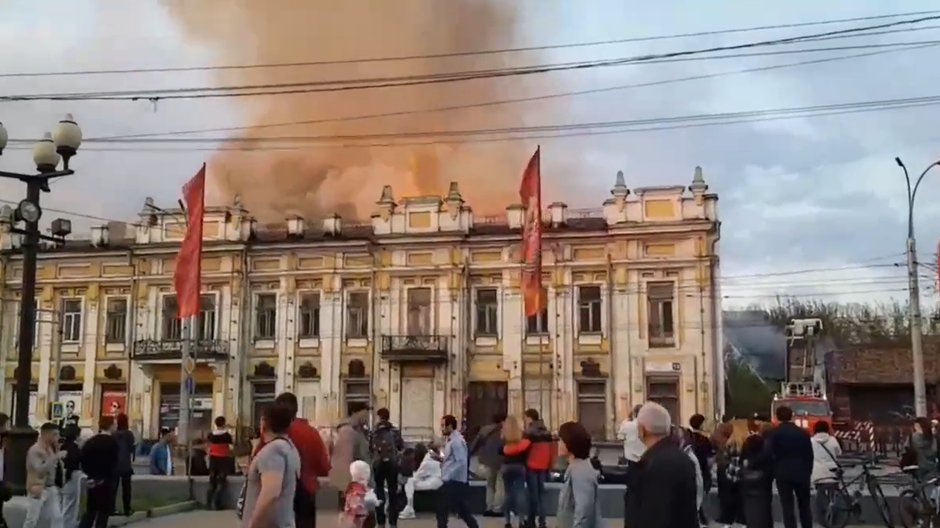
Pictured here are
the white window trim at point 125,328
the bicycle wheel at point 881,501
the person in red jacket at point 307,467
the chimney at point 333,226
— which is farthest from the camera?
the white window trim at point 125,328

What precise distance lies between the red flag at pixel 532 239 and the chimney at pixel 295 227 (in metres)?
21.9

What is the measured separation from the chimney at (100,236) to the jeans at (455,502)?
123ft

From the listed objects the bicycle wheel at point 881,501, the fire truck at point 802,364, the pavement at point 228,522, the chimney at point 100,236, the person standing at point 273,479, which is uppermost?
the chimney at point 100,236

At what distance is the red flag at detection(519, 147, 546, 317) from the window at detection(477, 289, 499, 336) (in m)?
18.2

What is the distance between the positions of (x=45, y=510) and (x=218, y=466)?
603cm

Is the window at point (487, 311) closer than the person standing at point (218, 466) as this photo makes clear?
No

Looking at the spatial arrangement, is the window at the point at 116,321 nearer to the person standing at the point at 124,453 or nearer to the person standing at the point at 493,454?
the person standing at the point at 124,453

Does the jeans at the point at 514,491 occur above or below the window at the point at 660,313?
below

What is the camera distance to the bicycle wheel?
47.7 ft

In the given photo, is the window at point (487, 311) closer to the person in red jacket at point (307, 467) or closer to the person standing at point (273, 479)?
the person in red jacket at point (307, 467)

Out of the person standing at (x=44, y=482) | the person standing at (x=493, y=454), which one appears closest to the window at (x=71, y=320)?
the person standing at (x=493, y=454)

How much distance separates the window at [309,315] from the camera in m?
44.6

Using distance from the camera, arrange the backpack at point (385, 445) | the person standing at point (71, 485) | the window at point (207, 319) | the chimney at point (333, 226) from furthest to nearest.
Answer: the window at point (207, 319) < the chimney at point (333, 226) < the backpack at point (385, 445) < the person standing at point (71, 485)

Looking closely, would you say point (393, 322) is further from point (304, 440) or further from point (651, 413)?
point (651, 413)
